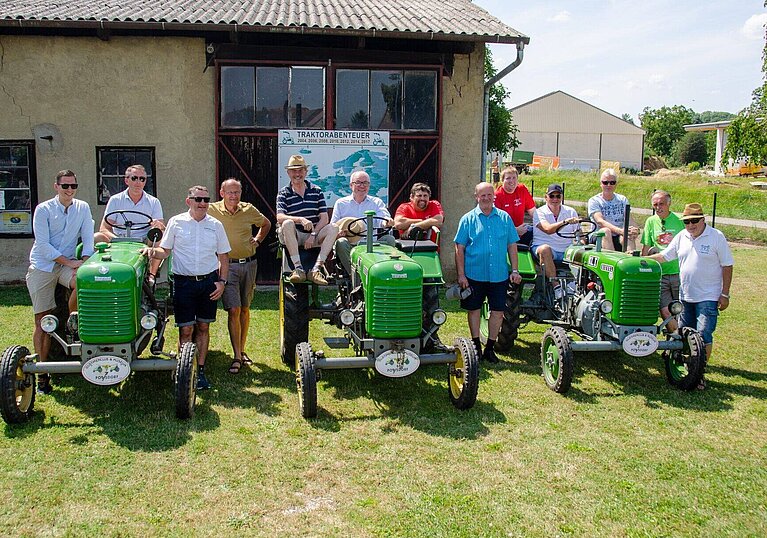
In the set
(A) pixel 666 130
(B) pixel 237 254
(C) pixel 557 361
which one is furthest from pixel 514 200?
(A) pixel 666 130

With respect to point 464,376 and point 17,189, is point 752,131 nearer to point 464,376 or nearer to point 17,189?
point 464,376

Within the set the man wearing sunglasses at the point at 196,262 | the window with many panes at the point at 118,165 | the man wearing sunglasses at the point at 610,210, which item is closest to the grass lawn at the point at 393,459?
the man wearing sunglasses at the point at 196,262

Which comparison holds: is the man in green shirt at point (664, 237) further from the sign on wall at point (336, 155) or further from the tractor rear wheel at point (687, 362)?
the sign on wall at point (336, 155)

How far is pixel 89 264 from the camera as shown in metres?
4.91

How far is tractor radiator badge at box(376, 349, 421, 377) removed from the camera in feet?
16.3

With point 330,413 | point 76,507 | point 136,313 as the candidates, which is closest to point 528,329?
point 330,413

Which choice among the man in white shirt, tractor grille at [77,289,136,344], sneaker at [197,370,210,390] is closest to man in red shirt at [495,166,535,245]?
the man in white shirt

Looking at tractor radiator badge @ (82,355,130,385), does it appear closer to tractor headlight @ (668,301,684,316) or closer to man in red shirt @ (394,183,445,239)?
man in red shirt @ (394,183,445,239)

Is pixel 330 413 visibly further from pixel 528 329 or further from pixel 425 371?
pixel 528 329

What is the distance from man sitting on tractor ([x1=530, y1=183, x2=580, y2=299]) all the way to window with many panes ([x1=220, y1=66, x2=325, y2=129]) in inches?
158

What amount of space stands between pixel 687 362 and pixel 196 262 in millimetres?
3923

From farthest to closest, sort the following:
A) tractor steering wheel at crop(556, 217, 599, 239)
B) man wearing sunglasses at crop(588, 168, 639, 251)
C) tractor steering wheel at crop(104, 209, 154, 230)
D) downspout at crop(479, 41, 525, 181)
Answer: downspout at crop(479, 41, 525, 181)
man wearing sunglasses at crop(588, 168, 639, 251)
tractor steering wheel at crop(556, 217, 599, 239)
tractor steering wheel at crop(104, 209, 154, 230)

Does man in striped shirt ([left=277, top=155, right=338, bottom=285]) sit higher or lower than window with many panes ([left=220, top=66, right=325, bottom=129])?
lower

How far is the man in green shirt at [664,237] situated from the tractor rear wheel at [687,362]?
867 mm
